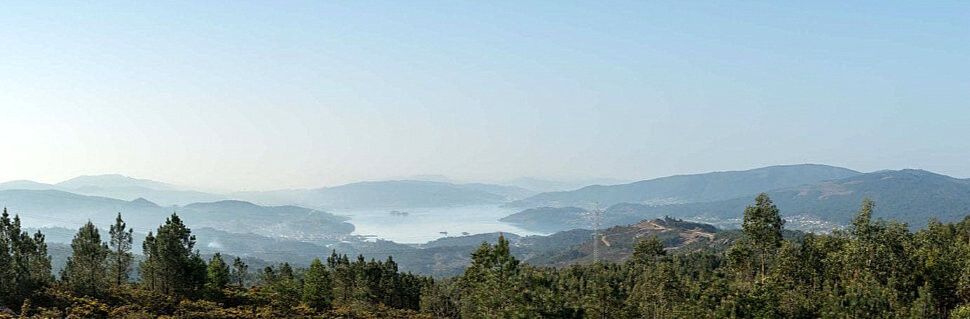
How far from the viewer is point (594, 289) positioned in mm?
58906

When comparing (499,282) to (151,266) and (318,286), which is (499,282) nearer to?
(151,266)

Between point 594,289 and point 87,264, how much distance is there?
145ft

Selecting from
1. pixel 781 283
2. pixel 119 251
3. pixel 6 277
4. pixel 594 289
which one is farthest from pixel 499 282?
pixel 119 251

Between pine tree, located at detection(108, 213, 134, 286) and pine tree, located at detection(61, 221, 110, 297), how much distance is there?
57.7 inches

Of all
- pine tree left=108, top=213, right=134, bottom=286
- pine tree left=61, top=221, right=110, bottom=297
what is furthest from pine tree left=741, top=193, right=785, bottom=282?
pine tree left=108, top=213, right=134, bottom=286

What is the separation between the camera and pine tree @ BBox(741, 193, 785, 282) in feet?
180

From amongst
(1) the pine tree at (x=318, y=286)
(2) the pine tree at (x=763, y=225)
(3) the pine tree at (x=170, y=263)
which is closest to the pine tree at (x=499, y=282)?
(2) the pine tree at (x=763, y=225)

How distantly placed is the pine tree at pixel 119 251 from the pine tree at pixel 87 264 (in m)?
1.47

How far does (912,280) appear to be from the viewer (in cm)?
5162

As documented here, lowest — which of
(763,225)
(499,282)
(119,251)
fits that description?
(499,282)

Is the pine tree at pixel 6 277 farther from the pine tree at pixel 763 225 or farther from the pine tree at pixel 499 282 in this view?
the pine tree at pixel 763 225

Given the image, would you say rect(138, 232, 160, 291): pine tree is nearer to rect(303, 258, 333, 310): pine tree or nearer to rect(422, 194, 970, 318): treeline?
rect(303, 258, 333, 310): pine tree

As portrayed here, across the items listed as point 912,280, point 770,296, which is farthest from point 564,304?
point 912,280

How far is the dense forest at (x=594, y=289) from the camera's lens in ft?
127
